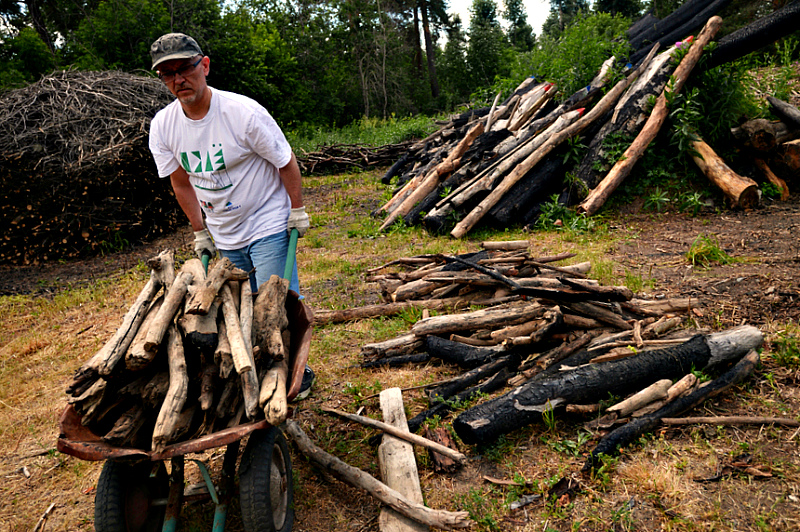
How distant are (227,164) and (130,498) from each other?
1.99 m

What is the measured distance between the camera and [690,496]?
247 cm

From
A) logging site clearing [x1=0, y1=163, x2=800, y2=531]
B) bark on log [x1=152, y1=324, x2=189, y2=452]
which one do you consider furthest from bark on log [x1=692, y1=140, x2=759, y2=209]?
bark on log [x1=152, y1=324, x2=189, y2=452]

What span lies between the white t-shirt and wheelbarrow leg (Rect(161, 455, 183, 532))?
1575 mm

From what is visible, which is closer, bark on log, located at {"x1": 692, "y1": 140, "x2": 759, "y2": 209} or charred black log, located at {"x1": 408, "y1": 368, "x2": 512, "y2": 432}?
charred black log, located at {"x1": 408, "y1": 368, "x2": 512, "y2": 432}

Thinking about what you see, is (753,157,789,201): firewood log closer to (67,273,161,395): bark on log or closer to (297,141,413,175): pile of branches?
(67,273,161,395): bark on log

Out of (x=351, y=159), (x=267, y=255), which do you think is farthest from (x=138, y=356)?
(x=351, y=159)

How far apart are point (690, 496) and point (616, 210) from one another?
5609 millimetres

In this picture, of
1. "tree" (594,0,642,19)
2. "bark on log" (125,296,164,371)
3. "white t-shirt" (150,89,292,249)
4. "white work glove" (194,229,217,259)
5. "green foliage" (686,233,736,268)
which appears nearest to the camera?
"bark on log" (125,296,164,371)

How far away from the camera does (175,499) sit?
2.34 metres

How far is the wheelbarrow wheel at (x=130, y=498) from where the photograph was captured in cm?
226

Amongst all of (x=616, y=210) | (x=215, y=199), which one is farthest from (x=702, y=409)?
(x=616, y=210)

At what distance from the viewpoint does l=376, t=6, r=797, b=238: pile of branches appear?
23.9 feet

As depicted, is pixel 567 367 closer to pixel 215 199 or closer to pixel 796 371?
pixel 796 371

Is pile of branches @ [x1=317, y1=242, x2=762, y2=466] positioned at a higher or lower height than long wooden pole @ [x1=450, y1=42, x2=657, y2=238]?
lower
